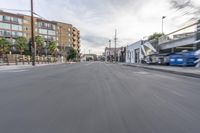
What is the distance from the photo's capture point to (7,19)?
81000 mm

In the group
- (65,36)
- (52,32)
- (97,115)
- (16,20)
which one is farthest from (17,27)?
(97,115)

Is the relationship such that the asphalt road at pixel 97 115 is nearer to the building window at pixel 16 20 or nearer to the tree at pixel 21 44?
the tree at pixel 21 44

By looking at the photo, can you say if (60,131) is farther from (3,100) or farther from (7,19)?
(7,19)

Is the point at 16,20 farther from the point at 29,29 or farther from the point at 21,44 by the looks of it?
the point at 21,44

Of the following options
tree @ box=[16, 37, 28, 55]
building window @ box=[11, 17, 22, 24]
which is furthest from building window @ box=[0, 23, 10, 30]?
tree @ box=[16, 37, 28, 55]

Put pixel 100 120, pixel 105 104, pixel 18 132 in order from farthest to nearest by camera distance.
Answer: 1. pixel 105 104
2. pixel 100 120
3. pixel 18 132

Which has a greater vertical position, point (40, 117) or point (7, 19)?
point (7, 19)

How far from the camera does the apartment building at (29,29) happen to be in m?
80.6

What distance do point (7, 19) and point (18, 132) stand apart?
88946mm

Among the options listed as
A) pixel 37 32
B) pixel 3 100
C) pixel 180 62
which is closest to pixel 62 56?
pixel 37 32

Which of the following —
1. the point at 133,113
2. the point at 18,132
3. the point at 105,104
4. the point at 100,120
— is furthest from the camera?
the point at 105,104

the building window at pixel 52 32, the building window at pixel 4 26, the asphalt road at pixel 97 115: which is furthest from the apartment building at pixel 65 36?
the asphalt road at pixel 97 115

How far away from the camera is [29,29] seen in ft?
296

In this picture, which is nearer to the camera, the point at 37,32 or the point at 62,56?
the point at 37,32
